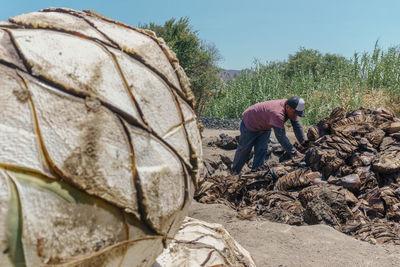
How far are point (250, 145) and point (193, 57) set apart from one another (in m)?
17.4

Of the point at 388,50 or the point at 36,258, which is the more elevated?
the point at 388,50

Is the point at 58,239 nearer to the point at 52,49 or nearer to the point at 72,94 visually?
the point at 72,94

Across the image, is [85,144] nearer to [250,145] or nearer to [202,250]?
[202,250]

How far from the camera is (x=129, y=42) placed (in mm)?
1165

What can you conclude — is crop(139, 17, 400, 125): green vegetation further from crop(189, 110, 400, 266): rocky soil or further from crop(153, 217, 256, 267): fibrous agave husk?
crop(153, 217, 256, 267): fibrous agave husk

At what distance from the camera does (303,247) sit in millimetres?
2873

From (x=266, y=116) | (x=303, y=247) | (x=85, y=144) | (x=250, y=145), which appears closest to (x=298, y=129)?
(x=266, y=116)

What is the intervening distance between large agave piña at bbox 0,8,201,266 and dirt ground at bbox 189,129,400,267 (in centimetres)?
165

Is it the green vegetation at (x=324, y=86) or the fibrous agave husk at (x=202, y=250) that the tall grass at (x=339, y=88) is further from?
the fibrous agave husk at (x=202, y=250)

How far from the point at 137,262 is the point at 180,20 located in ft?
77.4

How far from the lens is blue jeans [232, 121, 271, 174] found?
7.34 m

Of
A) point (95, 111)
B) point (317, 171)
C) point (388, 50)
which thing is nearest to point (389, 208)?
point (317, 171)

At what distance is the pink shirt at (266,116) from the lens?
21.7ft

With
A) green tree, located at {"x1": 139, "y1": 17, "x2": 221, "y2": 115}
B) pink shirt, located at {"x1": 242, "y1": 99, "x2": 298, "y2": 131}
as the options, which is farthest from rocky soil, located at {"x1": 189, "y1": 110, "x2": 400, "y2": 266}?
green tree, located at {"x1": 139, "y1": 17, "x2": 221, "y2": 115}
